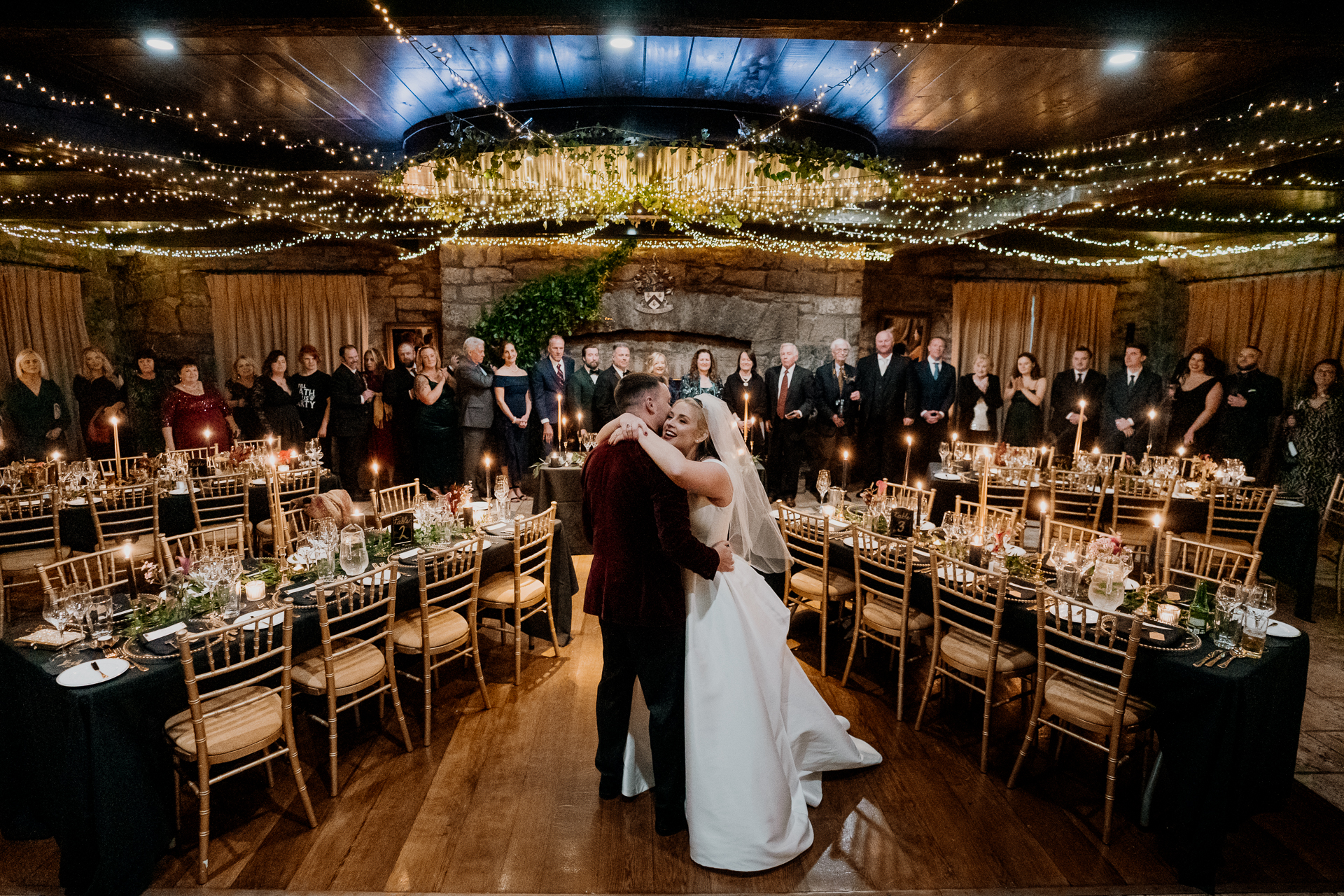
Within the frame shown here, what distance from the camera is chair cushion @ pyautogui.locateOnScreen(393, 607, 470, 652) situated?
10.8ft

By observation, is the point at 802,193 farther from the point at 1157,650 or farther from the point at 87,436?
the point at 87,436

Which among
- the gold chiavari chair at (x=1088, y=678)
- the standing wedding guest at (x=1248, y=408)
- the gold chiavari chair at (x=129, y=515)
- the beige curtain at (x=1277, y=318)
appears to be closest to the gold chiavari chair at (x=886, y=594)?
the gold chiavari chair at (x=1088, y=678)

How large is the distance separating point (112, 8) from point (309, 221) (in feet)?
14.8

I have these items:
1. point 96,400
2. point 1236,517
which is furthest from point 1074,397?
point 96,400

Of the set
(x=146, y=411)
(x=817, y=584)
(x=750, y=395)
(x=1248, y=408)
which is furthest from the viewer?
(x=146, y=411)

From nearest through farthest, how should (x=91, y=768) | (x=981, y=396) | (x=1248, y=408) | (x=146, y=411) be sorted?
(x=91, y=768), (x=1248, y=408), (x=981, y=396), (x=146, y=411)

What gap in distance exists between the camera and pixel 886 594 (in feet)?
11.7

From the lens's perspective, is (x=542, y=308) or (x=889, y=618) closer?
(x=889, y=618)

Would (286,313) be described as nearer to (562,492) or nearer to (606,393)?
(606,393)

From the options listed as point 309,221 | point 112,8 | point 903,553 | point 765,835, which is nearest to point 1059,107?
point 903,553

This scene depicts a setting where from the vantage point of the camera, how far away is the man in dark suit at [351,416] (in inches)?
276

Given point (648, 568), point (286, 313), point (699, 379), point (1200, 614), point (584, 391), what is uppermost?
point (286, 313)

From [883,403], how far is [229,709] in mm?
6400

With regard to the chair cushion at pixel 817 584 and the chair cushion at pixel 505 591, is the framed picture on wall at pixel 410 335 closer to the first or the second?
the chair cushion at pixel 505 591
